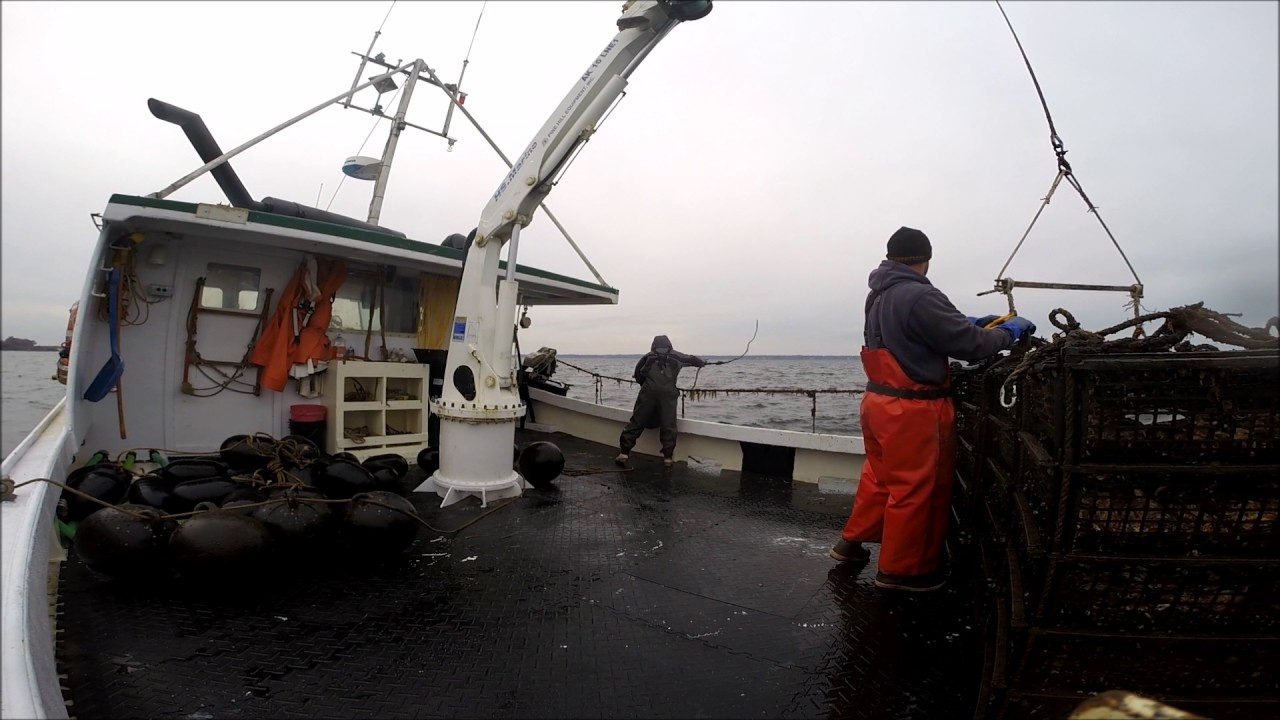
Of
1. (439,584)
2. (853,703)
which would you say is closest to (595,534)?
(439,584)

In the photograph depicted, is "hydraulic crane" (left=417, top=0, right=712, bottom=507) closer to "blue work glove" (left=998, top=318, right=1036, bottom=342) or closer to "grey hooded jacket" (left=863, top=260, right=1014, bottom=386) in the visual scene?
"grey hooded jacket" (left=863, top=260, right=1014, bottom=386)

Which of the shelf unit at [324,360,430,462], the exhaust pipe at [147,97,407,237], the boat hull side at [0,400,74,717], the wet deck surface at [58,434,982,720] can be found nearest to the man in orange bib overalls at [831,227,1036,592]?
the wet deck surface at [58,434,982,720]

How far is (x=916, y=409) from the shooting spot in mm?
3135

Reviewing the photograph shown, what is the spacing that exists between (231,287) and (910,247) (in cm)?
634

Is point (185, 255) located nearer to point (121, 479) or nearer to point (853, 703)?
point (121, 479)

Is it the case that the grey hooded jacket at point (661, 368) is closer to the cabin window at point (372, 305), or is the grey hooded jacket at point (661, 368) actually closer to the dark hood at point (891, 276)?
the cabin window at point (372, 305)

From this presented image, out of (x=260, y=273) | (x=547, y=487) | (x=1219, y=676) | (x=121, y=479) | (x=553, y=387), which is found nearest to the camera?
(x=1219, y=676)

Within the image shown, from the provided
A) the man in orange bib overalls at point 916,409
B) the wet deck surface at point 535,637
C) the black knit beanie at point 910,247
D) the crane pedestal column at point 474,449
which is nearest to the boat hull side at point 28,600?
the wet deck surface at point 535,637

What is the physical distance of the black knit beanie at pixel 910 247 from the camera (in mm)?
3414

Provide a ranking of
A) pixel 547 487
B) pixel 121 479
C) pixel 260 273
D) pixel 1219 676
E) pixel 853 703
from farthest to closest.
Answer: pixel 260 273
pixel 547 487
pixel 121 479
pixel 853 703
pixel 1219 676

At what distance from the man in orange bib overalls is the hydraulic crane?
8.86 feet

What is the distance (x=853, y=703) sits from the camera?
7.54 ft

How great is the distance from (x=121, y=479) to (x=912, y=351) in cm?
488

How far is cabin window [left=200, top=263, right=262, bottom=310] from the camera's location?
6.07 m
